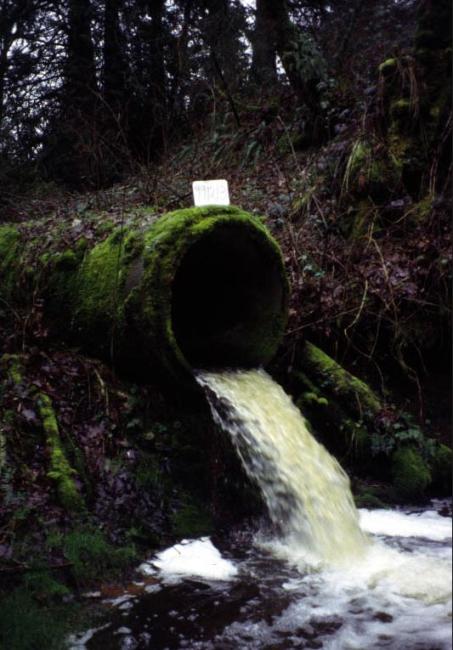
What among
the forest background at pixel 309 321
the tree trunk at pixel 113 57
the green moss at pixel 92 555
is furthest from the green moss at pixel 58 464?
the tree trunk at pixel 113 57

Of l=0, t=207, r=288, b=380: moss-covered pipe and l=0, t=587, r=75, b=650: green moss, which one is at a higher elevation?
l=0, t=207, r=288, b=380: moss-covered pipe

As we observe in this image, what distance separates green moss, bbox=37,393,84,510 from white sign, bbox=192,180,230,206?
1.82 metres

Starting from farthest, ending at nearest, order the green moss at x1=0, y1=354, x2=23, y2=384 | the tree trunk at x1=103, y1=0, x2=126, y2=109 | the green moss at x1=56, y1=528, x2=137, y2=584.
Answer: the tree trunk at x1=103, y1=0, x2=126, y2=109 → the green moss at x1=0, y1=354, x2=23, y2=384 → the green moss at x1=56, y1=528, x2=137, y2=584

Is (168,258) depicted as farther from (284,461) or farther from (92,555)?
(92,555)

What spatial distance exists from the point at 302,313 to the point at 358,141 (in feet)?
7.81

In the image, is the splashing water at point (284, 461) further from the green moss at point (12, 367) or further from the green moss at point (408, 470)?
the green moss at point (12, 367)

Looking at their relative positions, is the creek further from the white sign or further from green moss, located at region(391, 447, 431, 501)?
the white sign

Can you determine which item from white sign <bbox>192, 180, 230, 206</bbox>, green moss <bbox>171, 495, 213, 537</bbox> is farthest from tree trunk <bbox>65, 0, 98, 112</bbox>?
green moss <bbox>171, 495, 213, 537</bbox>

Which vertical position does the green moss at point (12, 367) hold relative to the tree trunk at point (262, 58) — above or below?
below

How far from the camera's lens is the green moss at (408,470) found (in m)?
4.01

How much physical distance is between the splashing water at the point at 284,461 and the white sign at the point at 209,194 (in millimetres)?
1306

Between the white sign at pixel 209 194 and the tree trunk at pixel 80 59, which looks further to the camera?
the tree trunk at pixel 80 59

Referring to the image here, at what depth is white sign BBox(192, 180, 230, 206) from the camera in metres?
4.49

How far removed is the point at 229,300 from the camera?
207 inches
